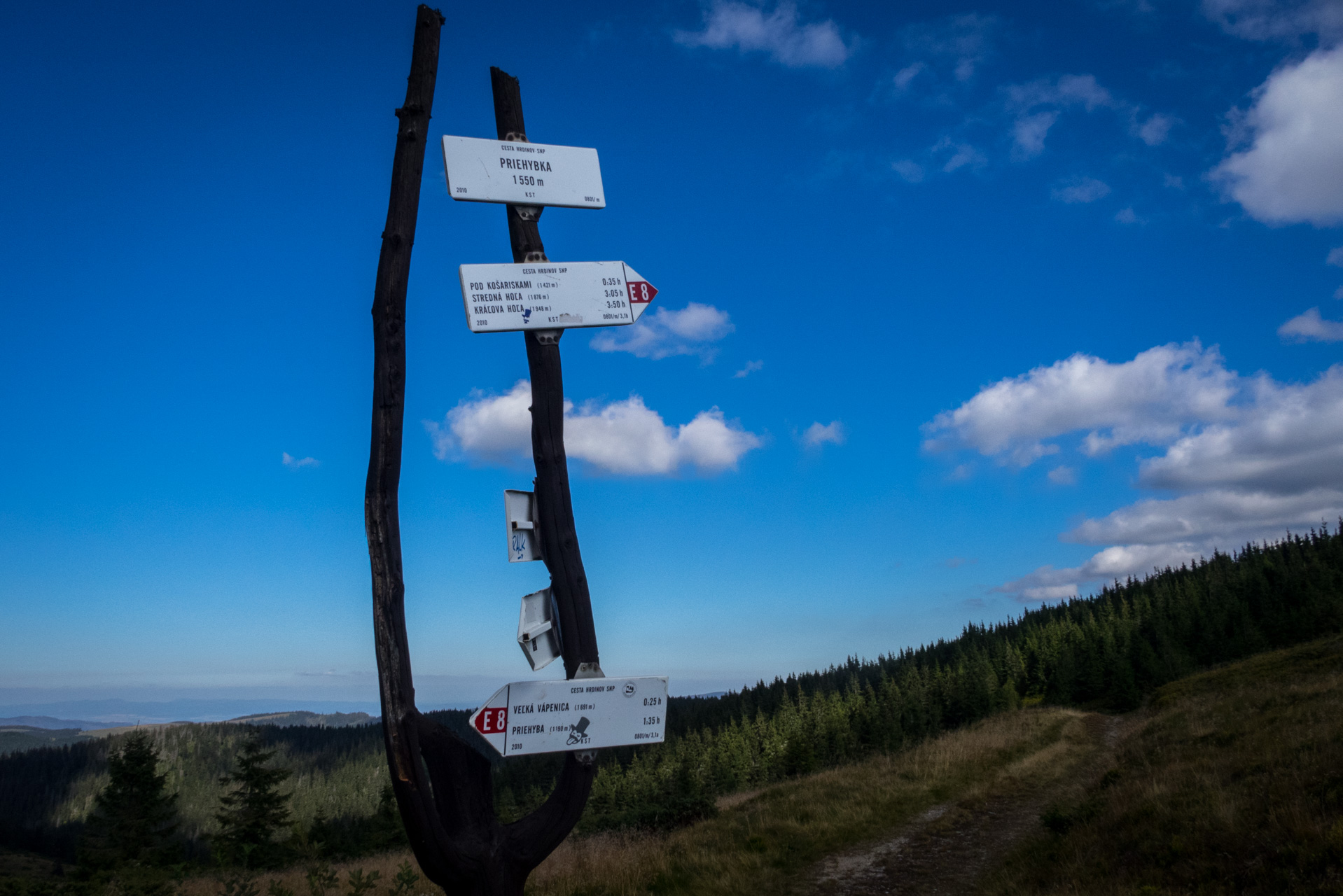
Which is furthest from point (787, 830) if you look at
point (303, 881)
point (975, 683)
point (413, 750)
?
point (975, 683)

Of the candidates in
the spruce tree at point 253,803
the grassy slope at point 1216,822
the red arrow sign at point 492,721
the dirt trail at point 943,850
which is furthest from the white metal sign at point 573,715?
the spruce tree at point 253,803

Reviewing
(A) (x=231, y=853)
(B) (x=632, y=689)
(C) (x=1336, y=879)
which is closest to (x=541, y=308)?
(B) (x=632, y=689)

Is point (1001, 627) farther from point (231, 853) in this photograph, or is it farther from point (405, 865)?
point (405, 865)

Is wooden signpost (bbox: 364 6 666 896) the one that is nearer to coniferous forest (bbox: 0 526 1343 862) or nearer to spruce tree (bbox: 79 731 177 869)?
coniferous forest (bbox: 0 526 1343 862)

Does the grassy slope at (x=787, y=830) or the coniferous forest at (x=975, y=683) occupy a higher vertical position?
the grassy slope at (x=787, y=830)

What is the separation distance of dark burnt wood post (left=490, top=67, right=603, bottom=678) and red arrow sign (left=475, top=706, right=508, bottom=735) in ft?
2.13

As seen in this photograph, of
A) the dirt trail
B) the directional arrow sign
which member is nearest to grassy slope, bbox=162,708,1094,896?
the dirt trail

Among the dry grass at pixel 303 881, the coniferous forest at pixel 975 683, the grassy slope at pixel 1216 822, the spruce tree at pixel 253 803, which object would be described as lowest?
the coniferous forest at pixel 975 683

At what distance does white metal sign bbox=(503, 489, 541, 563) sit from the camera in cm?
524

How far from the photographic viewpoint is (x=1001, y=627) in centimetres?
9919

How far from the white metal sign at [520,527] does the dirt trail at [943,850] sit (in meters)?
6.23

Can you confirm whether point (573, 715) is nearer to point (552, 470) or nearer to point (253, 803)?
point (552, 470)

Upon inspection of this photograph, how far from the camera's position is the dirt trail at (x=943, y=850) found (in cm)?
869

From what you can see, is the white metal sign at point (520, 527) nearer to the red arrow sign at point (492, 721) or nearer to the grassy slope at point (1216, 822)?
the red arrow sign at point (492, 721)
